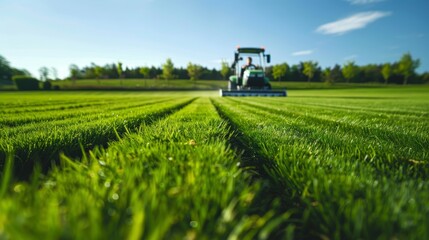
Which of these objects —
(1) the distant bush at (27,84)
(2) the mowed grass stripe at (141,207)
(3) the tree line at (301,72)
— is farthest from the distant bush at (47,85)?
(2) the mowed grass stripe at (141,207)

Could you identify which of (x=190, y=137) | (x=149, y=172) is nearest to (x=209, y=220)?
(x=149, y=172)

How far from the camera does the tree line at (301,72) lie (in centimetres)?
8725

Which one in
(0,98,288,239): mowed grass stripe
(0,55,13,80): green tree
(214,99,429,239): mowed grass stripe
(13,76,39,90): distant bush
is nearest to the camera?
(0,98,288,239): mowed grass stripe

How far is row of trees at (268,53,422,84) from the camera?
86.7 m

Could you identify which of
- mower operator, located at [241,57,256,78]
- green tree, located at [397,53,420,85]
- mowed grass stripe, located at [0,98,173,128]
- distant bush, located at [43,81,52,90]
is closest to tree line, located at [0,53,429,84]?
green tree, located at [397,53,420,85]

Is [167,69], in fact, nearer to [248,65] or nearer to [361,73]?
[248,65]

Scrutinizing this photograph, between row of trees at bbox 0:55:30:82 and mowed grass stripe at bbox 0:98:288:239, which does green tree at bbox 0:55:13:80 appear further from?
mowed grass stripe at bbox 0:98:288:239

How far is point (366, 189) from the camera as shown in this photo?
1.17 m

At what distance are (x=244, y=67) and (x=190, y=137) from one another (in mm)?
20648

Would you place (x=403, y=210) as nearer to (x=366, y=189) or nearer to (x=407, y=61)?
(x=366, y=189)

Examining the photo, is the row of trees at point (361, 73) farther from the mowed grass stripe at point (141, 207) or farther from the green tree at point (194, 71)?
the mowed grass stripe at point (141, 207)

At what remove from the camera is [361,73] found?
4181 inches

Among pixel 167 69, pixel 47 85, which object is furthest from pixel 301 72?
pixel 47 85

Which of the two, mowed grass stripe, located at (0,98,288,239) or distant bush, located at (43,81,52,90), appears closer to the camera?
mowed grass stripe, located at (0,98,288,239)
